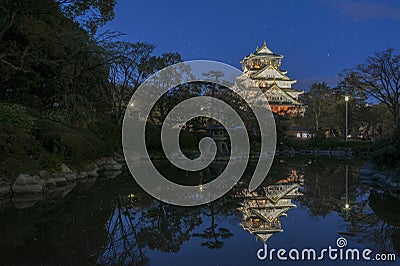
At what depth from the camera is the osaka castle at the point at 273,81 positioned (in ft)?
140

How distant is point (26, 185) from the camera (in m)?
9.40

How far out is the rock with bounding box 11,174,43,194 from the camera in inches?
365

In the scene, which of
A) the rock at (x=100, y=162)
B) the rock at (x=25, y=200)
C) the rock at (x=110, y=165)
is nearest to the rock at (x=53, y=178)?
the rock at (x=25, y=200)

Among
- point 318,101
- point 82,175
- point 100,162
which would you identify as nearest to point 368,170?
point 82,175

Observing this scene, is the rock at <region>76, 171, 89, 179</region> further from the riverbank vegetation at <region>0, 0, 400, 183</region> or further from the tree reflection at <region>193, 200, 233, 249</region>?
the tree reflection at <region>193, 200, 233, 249</region>

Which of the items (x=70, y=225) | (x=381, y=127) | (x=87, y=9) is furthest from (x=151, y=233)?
(x=381, y=127)

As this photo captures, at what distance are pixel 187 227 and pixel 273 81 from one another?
43048mm

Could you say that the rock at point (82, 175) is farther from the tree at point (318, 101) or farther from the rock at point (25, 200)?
the tree at point (318, 101)

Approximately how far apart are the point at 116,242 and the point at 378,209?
199 inches

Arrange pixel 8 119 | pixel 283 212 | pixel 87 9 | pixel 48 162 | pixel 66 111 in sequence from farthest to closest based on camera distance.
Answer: pixel 66 111
pixel 87 9
pixel 48 162
pixel 8 119
pixel 283 212

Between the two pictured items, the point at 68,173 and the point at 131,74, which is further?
the point at 131,74

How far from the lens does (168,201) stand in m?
8.63

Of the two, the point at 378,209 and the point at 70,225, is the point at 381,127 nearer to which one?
the point at 378,209

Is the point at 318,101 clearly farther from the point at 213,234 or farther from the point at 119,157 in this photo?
the point at 213,234
